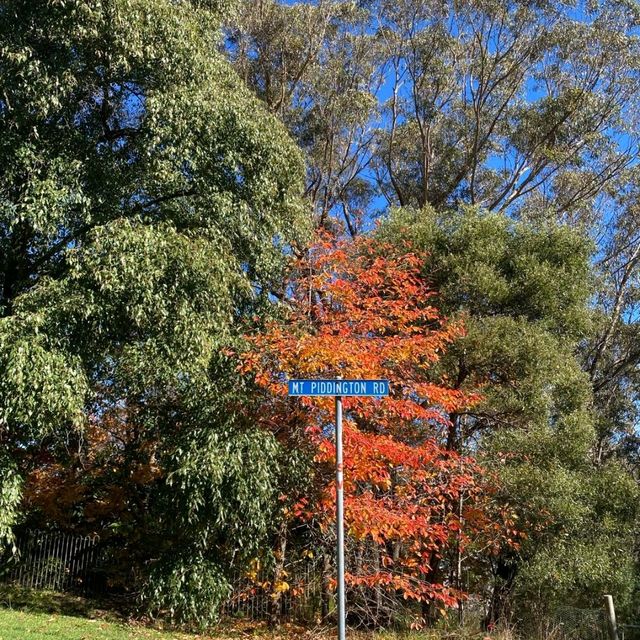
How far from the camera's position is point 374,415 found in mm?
9391


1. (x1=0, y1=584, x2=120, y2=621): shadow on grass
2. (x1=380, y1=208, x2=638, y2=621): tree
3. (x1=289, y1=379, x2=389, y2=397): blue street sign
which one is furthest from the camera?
(x1=380, y1=208, x2=638, y2=621): tree

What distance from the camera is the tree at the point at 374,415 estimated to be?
27.3 ft

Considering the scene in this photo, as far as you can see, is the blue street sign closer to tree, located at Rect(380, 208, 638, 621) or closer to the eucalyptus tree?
tree, located at Rect(380, 208, 638, 621)

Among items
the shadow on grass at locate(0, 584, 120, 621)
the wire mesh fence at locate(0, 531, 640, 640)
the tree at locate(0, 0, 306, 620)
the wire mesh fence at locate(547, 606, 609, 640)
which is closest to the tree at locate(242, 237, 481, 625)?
the wire mesh fence at locate(0, 531, 640, 640)

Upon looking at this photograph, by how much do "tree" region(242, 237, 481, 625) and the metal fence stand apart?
243 inches

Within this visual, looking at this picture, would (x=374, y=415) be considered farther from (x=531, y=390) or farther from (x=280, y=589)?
(x=531, y=390)

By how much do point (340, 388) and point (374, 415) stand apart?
14.1ft

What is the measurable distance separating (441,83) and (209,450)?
599 inches

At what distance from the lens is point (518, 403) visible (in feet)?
37.2

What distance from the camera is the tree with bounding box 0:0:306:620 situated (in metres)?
7.67

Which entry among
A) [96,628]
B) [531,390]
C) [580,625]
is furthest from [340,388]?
[580,625]

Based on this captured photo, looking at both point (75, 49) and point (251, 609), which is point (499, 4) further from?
point (251, 609)

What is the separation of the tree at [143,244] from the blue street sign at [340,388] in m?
3.03

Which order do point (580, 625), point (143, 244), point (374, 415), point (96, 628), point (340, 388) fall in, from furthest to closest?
point (580, 625), point (374, 415), point (96, 628), point (143, 244), point (340, 388)
